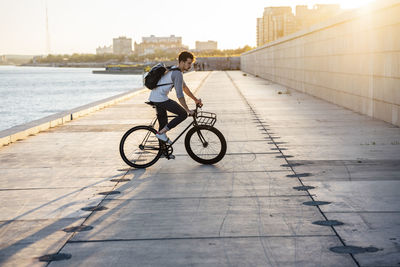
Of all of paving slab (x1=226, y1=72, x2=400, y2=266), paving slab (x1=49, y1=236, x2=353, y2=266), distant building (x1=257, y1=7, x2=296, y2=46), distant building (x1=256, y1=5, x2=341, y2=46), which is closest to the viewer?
paving slab (x1=49, y1=236, x2=353, y2=266)

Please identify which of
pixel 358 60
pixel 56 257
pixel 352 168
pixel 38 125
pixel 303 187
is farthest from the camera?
pixel 358 60

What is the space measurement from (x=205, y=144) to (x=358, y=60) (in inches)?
330

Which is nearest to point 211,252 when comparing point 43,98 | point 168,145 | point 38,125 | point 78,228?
point 78,228

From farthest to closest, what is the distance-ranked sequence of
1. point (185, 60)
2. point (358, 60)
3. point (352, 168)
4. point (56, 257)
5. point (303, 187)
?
point (358, 60) < point (185, 60) < point (352, 168) < point (303, 187) < point (56, 257)

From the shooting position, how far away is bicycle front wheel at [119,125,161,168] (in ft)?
26.7

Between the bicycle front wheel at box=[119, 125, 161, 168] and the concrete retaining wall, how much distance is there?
6059 mm

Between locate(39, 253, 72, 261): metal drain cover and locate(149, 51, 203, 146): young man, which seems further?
locate(149, 51, 203, 146): young man

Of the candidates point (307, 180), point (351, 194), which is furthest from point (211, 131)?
point (351, 194)

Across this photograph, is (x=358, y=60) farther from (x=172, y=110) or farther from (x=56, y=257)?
(x=56, y=257)

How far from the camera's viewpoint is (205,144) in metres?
8.27

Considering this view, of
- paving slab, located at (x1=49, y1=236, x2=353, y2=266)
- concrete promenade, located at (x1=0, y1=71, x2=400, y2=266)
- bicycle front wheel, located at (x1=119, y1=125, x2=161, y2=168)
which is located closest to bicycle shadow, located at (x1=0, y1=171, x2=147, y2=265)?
concrete promenade, located at (x1=0, y1=71, x2=400, y2=266)

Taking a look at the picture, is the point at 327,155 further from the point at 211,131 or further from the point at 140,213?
the point at 140,213

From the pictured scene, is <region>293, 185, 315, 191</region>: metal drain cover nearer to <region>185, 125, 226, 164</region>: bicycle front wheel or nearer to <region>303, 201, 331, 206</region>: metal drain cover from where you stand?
<region>303, 201, 331, 206</region>: metal drain cover

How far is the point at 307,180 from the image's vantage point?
711cm
